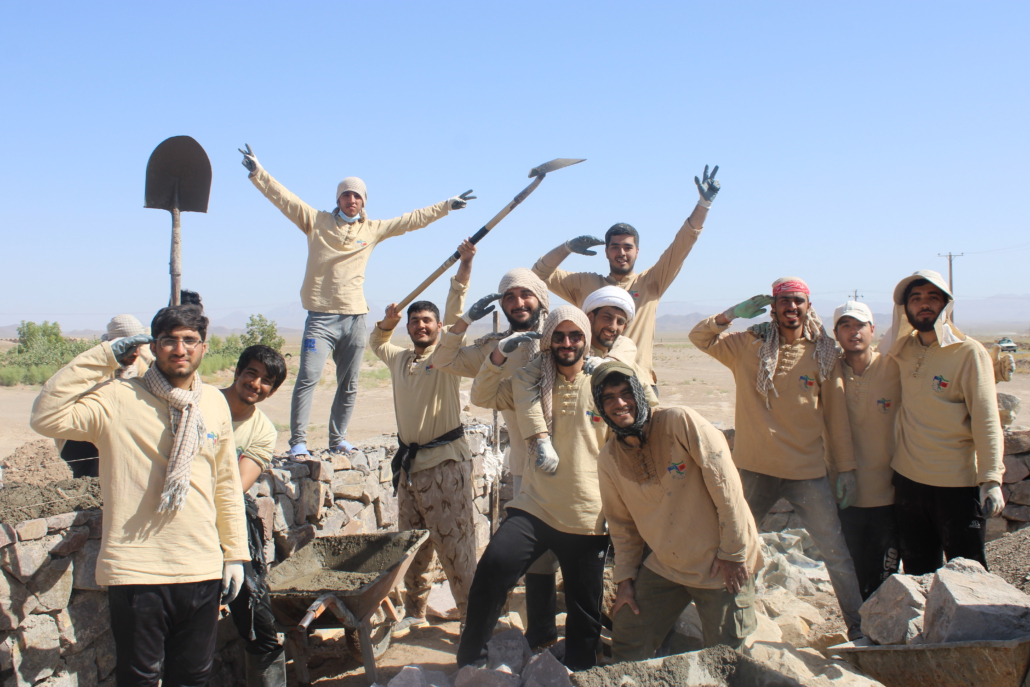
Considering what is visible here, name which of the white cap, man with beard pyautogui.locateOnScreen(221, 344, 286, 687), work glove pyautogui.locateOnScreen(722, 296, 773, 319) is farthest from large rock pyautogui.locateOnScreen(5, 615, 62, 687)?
the white cap

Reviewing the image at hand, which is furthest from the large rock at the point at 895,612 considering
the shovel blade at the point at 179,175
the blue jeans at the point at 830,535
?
the shovel blade at the point at 179,175

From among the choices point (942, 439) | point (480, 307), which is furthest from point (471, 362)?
point (942, 439)

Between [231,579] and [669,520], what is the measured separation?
76.9 inches

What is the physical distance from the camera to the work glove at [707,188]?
4.84 metres

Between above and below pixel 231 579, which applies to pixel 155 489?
above

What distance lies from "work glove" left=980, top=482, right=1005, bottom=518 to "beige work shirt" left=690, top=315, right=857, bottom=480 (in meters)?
0.63

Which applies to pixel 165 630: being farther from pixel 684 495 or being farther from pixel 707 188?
pixel 707 188

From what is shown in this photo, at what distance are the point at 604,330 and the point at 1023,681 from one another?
2.33 meters

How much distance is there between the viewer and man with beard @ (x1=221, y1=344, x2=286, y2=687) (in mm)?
3430

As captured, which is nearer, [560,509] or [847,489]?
[560,509]

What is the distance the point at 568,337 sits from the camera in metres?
3.43

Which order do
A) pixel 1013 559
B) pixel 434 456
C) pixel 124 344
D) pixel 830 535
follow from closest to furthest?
1. pixel 124 344
2. pixel 830 535
3. pixel 434 456
4. pixel 1013 559

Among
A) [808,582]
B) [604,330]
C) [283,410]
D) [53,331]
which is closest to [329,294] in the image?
[604,330]

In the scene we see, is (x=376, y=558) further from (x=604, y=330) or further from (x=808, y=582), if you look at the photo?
(x=808, y=582)
